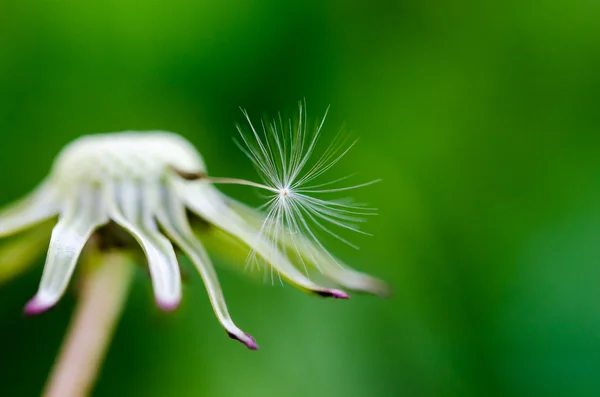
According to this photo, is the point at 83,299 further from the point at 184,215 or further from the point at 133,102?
the point at 133,102

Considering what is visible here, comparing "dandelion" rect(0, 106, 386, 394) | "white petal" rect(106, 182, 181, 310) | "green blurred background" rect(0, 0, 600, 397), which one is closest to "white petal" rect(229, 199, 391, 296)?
"dandelion" rect(0, 106, 386, 394)

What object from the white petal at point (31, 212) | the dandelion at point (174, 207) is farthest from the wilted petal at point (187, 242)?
the white petal at point (31, 212)

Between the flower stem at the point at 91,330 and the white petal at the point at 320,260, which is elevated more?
the white petal at the point at 320,260

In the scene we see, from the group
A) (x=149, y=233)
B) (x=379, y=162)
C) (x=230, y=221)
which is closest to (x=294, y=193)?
(x=230, y=221)

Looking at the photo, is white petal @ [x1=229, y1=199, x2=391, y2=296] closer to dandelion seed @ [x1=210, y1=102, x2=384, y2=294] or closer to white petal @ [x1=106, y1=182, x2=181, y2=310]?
dandelion seed @ [x1=210, y1=102, x2=384, y2=294]

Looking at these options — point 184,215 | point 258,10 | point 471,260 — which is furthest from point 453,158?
point 184,215

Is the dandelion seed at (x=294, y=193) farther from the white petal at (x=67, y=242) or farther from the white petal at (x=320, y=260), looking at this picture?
the white petal at (x=67, y=242)
